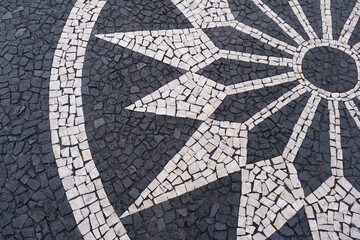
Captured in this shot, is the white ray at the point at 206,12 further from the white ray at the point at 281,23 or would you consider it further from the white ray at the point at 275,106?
the white ray at the point at 275,106

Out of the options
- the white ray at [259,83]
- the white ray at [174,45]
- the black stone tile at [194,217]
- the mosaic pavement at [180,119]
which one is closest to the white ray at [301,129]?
the mosaic pavement at [180,119]

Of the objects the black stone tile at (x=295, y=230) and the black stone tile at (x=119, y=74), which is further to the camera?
the black stone tile at (x=119, y=74)

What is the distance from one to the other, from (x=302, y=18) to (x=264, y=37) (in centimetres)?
97

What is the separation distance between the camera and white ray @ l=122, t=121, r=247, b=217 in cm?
498

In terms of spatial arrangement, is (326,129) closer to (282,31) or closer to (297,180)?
(297,180)

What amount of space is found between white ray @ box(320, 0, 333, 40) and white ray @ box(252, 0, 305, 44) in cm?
51

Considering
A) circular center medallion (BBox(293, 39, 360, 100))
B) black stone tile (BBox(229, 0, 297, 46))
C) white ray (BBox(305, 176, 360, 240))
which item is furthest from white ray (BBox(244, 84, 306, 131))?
white ray (BBox(305, 176, 360, 240))

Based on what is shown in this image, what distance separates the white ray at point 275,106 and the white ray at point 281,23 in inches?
42.7

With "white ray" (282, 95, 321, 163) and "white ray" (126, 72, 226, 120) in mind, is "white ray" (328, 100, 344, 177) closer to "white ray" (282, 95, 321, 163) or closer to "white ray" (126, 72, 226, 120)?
"white ray" (282, 95, 321, 163)

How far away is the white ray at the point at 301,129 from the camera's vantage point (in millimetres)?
5348

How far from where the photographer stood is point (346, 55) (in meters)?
6.38

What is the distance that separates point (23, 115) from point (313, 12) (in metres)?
5.72

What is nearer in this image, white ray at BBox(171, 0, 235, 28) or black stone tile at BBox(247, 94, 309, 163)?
black stone tile at BBox(247, 94, 309, 163)

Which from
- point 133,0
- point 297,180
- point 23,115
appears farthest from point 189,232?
point 133,0
